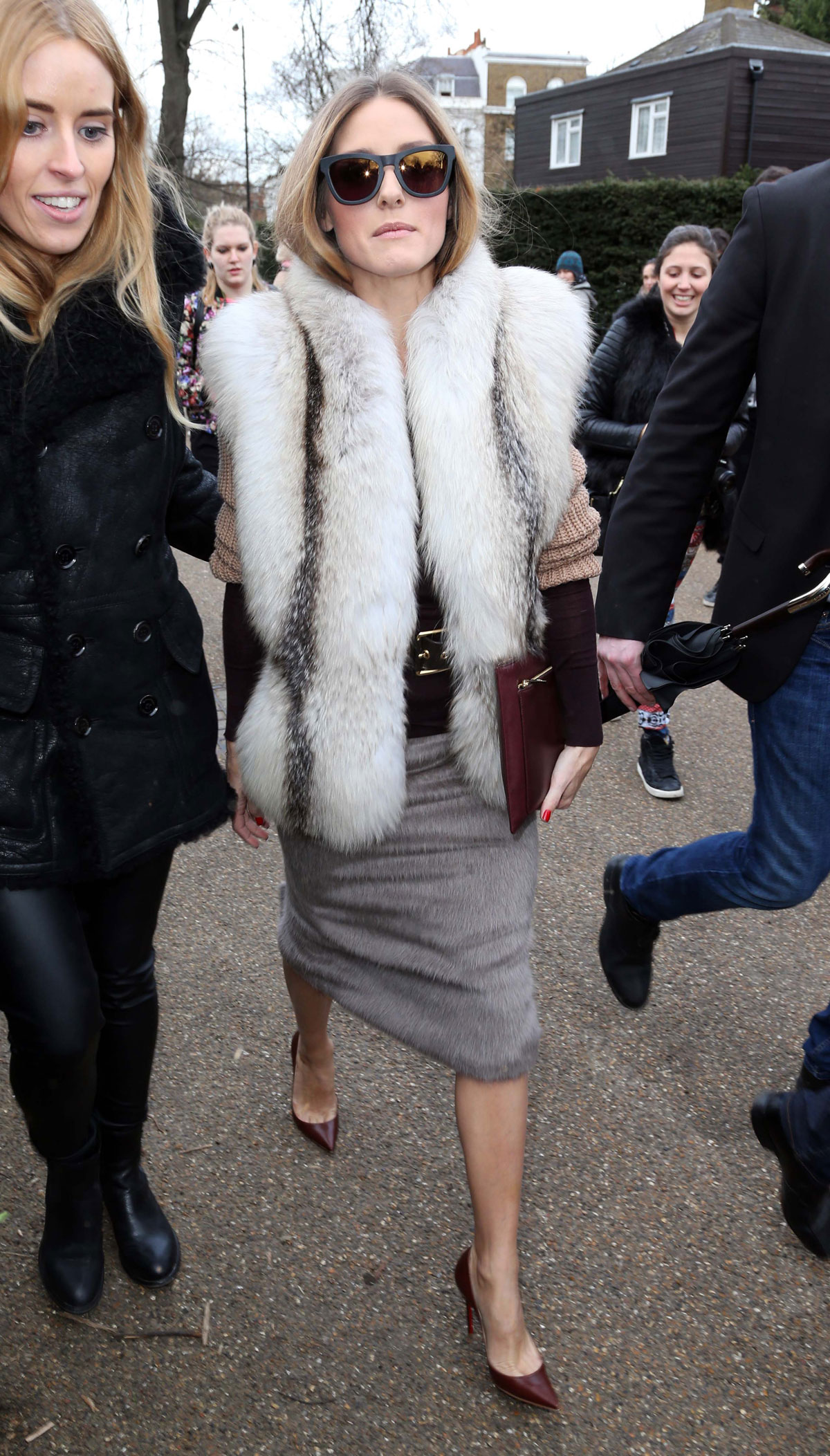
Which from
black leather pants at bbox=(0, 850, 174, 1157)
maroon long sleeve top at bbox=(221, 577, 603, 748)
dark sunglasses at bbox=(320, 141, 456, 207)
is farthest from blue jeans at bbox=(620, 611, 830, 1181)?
black leather pants at bbox=(0, 850, 174, 1157)

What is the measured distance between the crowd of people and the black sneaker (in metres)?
2.60

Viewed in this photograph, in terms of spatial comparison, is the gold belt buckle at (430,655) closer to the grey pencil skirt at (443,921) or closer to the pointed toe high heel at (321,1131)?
the grey pencil skirt at (443,921)

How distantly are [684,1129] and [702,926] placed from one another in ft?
3.46

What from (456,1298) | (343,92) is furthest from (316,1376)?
(343,92)

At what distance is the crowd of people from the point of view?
1.98 metres

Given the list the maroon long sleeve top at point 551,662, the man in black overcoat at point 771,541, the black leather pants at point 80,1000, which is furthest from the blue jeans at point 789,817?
the black leather pants at point 80,1000

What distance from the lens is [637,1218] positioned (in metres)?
2.57

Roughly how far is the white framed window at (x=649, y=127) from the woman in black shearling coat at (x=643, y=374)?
32.4 metres

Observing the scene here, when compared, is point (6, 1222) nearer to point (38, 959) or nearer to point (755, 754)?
point (38, 959)

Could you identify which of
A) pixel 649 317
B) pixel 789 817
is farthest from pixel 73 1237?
pixel 649 317

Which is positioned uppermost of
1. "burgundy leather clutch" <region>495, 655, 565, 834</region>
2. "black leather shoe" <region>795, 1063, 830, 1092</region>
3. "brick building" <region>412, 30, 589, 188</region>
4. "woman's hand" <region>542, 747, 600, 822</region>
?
"brick building" <region>412, 30, 589, 188</region>

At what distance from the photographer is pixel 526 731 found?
2117 mm

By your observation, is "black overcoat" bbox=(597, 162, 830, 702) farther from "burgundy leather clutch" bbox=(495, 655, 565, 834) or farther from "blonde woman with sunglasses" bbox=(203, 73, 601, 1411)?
"burgundy leather clutch" bbox=(495, 655, 565, 834)

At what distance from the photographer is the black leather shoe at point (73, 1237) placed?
2312 mm
